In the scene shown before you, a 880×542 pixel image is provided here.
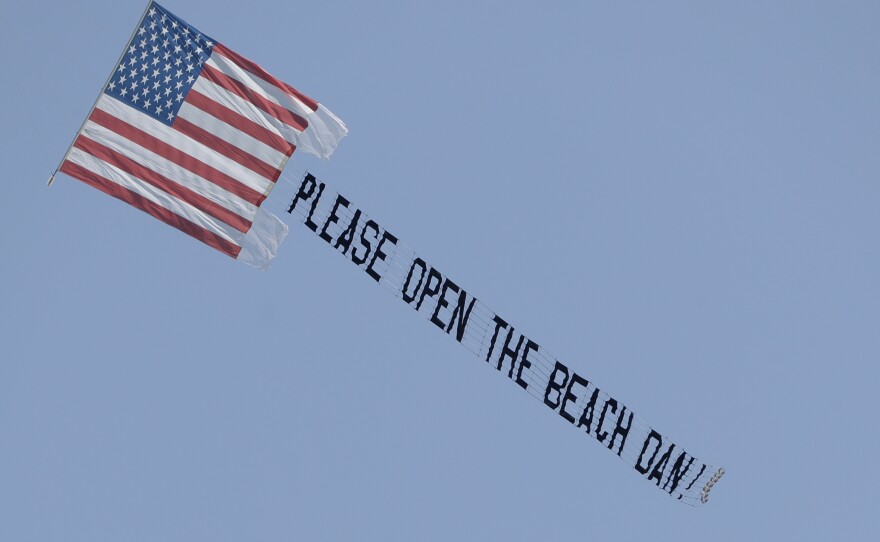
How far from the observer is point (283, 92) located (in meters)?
54.6

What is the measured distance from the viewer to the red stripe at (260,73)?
178 feet

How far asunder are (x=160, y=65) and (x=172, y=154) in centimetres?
289

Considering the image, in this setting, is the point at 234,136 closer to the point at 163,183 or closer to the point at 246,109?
the point at 246,109

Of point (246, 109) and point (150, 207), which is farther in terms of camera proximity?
point (246, 109)

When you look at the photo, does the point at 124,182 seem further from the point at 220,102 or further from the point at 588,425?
the point at 588,425

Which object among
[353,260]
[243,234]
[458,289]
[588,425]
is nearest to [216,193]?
[243,234]

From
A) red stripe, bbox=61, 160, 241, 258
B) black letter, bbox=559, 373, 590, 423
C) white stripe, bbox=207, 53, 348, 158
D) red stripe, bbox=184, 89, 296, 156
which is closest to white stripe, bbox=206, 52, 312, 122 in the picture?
white stripe, bbox=207, 53, 348, 158

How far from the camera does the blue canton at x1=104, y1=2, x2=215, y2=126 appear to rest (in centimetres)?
5306

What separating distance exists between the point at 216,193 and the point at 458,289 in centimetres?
873

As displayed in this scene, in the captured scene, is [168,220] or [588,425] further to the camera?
[588,425]

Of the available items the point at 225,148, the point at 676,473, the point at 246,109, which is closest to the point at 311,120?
the point at 246,109

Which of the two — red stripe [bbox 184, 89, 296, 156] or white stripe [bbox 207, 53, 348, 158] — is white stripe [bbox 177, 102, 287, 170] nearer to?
red stripe [bbox 184, 89, 296, 156]

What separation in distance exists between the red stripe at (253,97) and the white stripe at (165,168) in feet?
9.85

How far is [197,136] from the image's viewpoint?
53.6m
